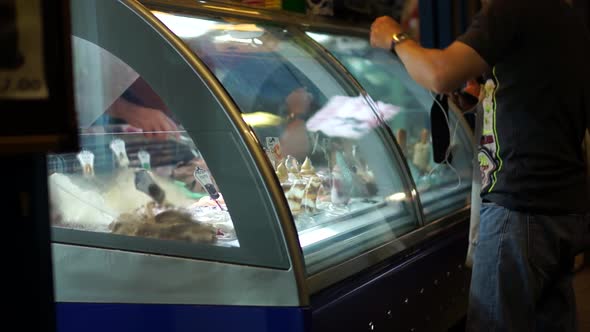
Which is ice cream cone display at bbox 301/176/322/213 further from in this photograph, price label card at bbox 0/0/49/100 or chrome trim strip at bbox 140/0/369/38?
price label card at bbox 0/0/49/100

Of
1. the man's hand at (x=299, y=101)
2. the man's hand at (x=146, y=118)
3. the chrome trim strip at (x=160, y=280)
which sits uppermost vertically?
the man's hand at (x=299, y=101)

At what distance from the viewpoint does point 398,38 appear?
2.28 m

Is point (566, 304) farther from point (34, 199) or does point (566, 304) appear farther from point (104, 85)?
point (34, 199)

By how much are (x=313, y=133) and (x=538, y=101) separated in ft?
2.68

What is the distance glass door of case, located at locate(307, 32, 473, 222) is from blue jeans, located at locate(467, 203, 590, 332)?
2.09ft

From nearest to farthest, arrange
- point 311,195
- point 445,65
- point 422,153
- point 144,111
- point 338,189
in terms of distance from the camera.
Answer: point 144,111 → point 445,65 → point 311,195 → point 338,189 → point 422,153

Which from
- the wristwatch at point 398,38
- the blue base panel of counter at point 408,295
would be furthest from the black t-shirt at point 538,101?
the blue base panel of counter at point 408,295

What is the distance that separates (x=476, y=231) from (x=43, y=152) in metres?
1.97

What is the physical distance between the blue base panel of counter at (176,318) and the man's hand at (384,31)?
1.03 meters

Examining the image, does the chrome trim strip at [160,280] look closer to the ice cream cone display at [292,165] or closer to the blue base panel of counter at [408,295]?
the blue base panel of counter at [408,295]

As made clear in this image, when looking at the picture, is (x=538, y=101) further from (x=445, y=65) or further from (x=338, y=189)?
(x=338, y=189)

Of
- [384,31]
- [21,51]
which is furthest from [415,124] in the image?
[21,51]

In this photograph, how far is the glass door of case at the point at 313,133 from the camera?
222 centimetres

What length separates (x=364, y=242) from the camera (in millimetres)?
2266
